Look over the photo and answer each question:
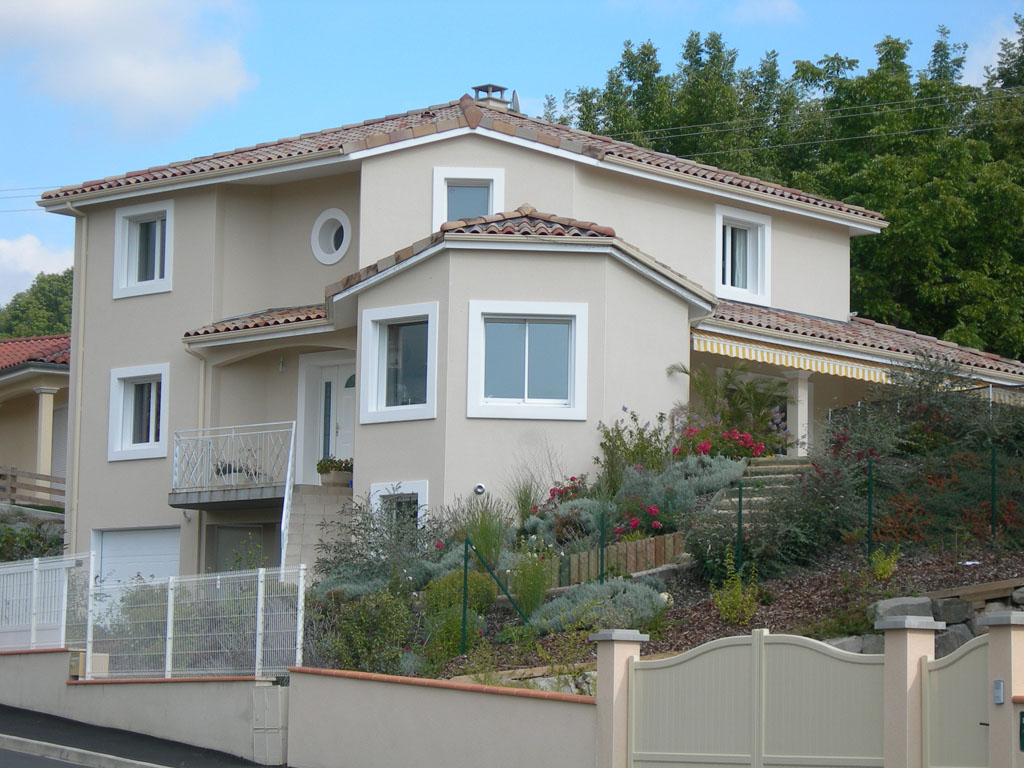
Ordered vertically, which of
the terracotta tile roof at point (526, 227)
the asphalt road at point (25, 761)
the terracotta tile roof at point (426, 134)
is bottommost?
the asphalt road at point (25, 761)

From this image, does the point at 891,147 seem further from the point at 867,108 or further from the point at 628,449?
the point at 628,449

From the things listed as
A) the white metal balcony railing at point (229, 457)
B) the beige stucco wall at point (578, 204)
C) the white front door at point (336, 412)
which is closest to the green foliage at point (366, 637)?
the white metal balcony railing at point (229, 457)

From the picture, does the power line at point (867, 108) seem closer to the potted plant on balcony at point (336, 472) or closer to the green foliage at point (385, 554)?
the potted plant on balcony at point (336, 472)

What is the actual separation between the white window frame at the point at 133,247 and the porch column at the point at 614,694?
16199 millimetres

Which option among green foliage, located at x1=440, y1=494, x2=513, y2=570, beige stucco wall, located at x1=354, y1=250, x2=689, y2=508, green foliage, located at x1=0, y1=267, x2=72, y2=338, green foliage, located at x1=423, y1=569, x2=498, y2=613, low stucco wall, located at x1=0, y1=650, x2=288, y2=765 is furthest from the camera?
green foliage, located at x1=0, y1=267, x2=72, y2=338

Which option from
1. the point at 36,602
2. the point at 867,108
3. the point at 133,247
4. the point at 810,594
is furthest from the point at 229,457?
the point at 867,108

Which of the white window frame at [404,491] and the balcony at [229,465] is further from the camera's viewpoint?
the balcony at [229,465]

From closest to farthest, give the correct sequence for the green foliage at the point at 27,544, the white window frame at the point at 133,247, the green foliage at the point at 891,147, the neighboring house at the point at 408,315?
the neighboring house at the point at 408,315 → the white window frame at the point at 133,247 → the green foliage at the point at 27,544 → the green foliage at the point at 891,147

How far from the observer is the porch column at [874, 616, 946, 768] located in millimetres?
10273

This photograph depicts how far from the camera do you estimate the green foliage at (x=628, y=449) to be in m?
20.7

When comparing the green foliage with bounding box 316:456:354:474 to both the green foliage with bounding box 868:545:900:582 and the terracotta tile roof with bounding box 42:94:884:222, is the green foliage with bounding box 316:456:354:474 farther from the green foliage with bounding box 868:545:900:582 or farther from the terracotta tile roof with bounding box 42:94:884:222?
the green foliage with bounding box 868:545:900:582

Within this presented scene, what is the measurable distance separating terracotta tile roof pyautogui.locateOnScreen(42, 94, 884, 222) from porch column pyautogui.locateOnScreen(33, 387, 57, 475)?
26.4 ft

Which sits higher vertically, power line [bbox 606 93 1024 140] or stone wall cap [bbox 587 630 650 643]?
power line [bbox 606 93 1024 140]

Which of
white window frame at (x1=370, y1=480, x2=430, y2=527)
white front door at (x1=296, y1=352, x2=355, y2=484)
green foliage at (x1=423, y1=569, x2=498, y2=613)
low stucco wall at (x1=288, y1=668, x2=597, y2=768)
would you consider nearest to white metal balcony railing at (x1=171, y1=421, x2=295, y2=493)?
white front door at (x1=296, y1=352, x2=355, y2=484)
